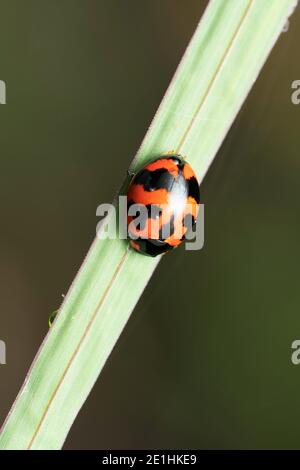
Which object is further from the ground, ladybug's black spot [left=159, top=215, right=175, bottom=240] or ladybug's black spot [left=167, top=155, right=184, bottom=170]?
ladybug's black spot [left=167, top=155, right=184, bottom=170]

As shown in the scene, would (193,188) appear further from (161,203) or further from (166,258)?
(166,258)

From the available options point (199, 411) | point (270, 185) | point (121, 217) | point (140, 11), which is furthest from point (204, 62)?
point (199, 411)

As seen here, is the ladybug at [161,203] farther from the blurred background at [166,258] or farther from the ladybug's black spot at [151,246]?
the blurred background at [166,258]

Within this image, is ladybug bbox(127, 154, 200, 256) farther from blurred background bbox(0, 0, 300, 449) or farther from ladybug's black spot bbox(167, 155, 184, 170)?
blurred background bbox(0, 0, 300, 449)

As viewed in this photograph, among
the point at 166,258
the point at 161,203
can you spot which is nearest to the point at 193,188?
the point at 161,203

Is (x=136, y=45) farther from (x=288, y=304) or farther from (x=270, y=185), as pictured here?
(x=288, y=304)

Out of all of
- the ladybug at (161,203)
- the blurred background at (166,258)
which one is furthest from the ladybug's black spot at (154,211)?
the blurred background at (166,258)


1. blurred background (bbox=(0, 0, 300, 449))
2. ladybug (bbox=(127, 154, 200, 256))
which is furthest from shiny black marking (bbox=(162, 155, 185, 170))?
blurred background (bbox=(0, 0, 300, 449))

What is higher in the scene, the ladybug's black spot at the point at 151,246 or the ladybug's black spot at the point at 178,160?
the ladybug's black spot at the point at 178,160
